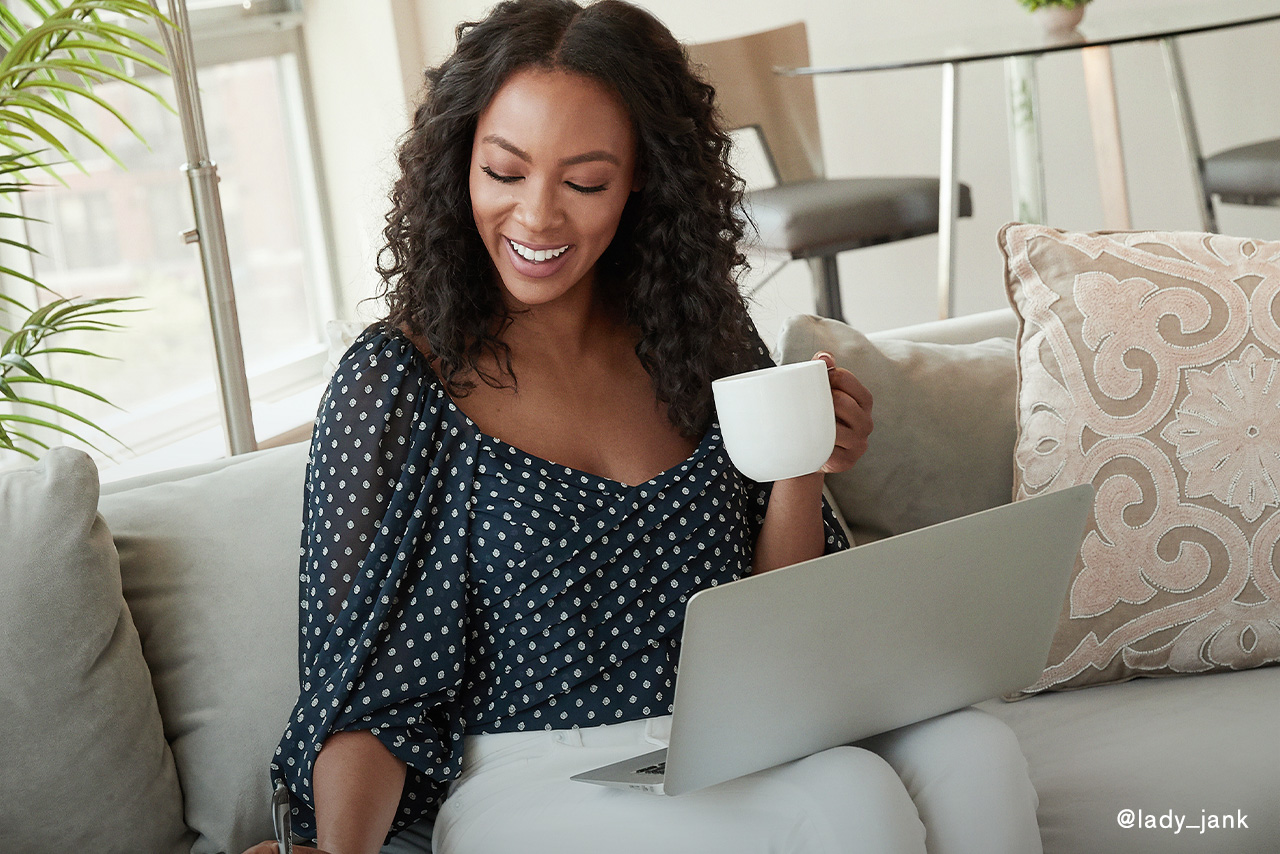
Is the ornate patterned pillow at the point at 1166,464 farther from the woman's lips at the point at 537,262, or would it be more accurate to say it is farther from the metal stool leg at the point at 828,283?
the metal stool leg at the point at 828,283

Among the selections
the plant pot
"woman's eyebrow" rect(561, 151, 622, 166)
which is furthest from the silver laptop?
the plant pot

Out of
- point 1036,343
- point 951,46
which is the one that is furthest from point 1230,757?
point 951,46

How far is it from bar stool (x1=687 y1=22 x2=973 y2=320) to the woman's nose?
1379 millimetres

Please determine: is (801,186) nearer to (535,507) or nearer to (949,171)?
(949,171)

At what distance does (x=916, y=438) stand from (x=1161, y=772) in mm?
480

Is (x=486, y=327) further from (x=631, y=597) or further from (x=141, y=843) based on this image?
(x=141, y=843)

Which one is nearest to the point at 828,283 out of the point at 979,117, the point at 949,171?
the point at 949,171

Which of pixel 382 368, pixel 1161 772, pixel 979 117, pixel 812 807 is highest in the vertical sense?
pixel 979 117

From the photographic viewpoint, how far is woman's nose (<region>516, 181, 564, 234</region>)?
1210 millimetres

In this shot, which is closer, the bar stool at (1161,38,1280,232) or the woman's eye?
the woman's eye

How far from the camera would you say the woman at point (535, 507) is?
3.58ft

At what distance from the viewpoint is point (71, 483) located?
122 centimetres

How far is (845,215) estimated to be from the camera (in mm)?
2775

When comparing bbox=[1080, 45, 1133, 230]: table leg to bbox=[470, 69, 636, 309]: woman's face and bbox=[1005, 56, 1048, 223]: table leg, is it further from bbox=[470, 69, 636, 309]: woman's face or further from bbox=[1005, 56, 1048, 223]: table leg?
bbox=[470, 69, 636, 309]: woman's face
